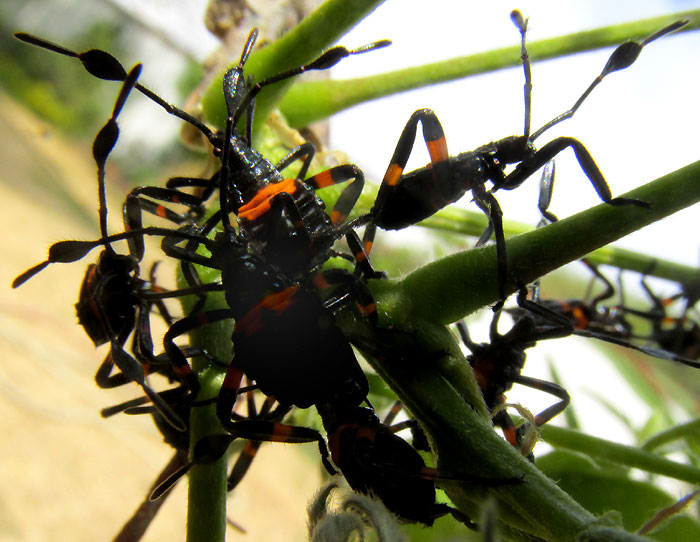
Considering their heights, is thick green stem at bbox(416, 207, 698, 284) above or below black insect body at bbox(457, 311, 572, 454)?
above

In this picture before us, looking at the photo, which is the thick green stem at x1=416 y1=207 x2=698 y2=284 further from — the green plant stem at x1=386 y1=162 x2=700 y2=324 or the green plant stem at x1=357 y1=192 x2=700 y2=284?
the green plant stem at x1=386 y1=162 x2=700 y2=324


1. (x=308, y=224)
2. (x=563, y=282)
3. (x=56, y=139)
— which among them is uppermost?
(x=56, y=139)

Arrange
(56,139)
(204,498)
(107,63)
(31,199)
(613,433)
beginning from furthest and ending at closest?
1. (56,139)
2. (31,199)
3. (613,433)
4. (107,63)
5. (204,498)

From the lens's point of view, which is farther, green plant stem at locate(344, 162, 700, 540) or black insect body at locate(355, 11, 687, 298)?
black insect body at locate(355, 11, 687, 298)

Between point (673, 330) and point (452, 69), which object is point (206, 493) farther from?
point (673, 330)

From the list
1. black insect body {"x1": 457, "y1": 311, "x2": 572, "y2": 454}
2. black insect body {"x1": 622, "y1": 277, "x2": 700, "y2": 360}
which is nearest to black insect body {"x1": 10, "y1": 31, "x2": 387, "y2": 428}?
black insect body {"x1": 457, "y1": 311, "x2": 572, "y2": 454}

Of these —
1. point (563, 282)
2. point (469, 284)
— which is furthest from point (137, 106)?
point (469, 284)

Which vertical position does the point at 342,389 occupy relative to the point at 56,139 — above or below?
below

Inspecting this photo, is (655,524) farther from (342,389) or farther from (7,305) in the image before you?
(7,305)
